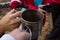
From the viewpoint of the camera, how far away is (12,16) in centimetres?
79

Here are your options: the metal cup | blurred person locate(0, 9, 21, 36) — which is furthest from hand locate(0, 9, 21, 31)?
the metal cup

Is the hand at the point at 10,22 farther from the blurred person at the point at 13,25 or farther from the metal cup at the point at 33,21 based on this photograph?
the metal cup at the point at 33,21

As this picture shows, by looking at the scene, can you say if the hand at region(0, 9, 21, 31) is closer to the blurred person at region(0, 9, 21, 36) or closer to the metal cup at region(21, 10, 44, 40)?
the blurred person at region(0, 9, 21, 36)

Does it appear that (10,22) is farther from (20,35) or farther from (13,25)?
(20,35)

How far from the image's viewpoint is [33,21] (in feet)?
2.24

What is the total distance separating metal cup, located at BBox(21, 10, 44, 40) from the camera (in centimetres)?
64

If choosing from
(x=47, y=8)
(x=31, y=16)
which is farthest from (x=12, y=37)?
(x=47, y=8)

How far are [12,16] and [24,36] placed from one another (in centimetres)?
15

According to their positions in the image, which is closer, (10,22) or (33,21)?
(33,21)

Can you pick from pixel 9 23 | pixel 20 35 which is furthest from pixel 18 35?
pixel 9 23

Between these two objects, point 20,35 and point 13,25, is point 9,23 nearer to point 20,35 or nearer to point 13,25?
point 13,25

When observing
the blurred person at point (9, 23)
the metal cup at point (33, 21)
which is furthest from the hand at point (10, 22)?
the metal cup at point (33, 21)

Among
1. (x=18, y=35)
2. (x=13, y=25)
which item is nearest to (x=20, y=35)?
(x=18, y=35)

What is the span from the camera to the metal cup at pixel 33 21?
0.64 meters
